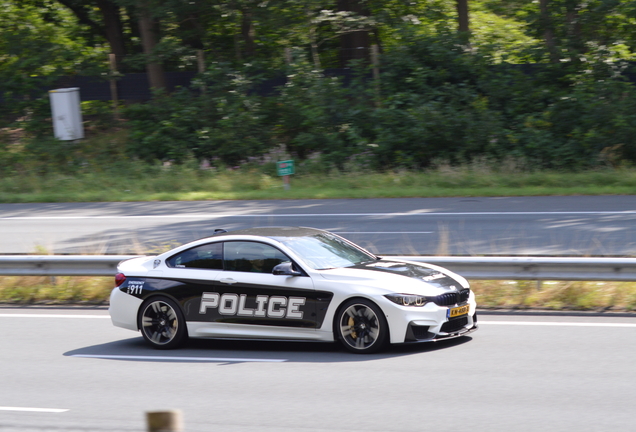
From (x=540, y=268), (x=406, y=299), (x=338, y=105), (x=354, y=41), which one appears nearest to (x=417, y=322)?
(x=406, y=299)

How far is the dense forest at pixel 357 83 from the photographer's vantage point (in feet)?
84.7

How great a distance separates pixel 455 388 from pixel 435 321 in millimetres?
1257

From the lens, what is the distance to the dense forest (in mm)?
25812

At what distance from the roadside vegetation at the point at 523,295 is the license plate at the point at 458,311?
198 centimetres

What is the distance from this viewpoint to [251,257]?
8664 mm

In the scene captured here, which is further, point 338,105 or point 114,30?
point 114,30

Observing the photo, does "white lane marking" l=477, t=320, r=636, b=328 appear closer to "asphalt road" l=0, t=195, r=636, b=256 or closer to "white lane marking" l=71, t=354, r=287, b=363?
"white lane marking" l=71, t=354, r=287, b=363

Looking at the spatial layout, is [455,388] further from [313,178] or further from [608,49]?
[608,49]

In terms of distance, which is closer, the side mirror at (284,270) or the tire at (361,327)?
the tire at (361,327)

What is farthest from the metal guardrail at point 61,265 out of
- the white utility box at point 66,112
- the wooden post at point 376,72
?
the white utility box at point 66,112

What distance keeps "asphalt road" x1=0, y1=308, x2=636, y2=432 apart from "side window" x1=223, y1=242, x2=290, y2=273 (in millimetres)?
917

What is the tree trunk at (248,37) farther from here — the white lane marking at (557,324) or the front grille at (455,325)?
the front grille at (455,325)

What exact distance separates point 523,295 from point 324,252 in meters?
3.12

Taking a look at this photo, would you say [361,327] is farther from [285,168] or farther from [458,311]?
[285,168]
